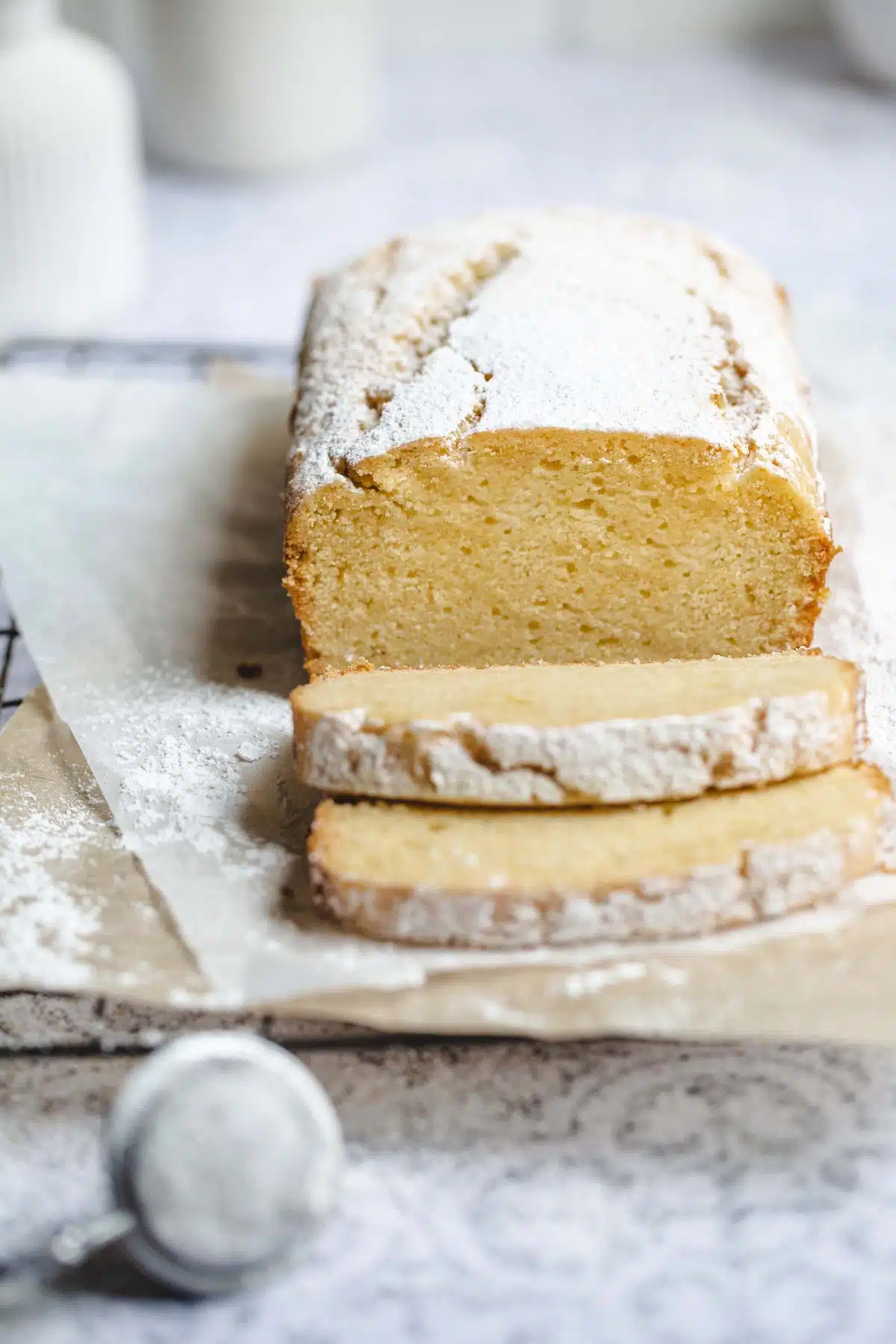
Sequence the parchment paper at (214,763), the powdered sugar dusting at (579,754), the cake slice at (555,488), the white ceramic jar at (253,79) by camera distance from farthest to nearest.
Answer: the white ceramic jar at (253,79)
the cake slice at (555,488)
the powdered sugar dusting at (579,754)
the parchment paper at (214,763)

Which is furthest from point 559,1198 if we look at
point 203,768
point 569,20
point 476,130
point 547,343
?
point 569,20

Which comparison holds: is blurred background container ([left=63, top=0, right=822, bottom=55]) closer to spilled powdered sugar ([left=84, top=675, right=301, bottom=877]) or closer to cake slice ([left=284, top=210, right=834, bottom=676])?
cake slice ([left=284, top=210, right=834, bottom=676])

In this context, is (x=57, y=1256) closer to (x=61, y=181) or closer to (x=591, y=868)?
(x=591, y=868)

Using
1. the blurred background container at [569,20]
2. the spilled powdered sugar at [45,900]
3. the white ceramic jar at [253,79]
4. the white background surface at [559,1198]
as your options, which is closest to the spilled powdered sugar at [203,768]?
the spilled powdered sugar at [45,900]

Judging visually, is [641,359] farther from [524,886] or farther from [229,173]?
[229,173]

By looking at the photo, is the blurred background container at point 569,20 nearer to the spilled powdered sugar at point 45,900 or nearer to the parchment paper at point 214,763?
the parchment paper at point 214,763

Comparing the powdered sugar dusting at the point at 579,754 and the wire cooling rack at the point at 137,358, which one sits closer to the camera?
the powdered sugar dusting at the point at 579,754
